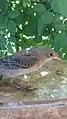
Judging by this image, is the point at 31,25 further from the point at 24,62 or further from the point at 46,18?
the point at 24,62

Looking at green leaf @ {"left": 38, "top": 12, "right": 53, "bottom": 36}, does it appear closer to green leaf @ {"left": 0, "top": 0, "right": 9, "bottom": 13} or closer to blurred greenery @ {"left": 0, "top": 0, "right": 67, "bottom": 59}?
blurred greenery @ {"left": 0, "top": 0, "right": 67, "bottom": 59}

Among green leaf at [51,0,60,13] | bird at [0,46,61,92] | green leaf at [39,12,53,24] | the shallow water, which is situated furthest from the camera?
green leaf at [39,12,53,24]

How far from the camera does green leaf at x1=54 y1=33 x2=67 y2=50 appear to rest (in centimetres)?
268

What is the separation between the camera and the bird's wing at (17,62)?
2.33 meters

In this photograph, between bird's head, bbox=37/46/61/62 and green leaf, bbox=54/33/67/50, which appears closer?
bird's head, bbox=37/46/61/62

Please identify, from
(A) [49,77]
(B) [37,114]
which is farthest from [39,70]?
(B) [37,114]

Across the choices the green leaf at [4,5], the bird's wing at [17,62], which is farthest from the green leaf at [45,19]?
the bird's wing at [17,62]

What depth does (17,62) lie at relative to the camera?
235 centimetres

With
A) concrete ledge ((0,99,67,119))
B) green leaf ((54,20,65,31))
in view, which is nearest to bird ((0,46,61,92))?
concrete ledge ((0,99,67,119))

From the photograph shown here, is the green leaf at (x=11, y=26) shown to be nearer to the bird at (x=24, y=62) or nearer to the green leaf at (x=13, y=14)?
the green leaf at (x=13, y=14)

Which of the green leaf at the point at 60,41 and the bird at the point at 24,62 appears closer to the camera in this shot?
the bird at the point at 24,62

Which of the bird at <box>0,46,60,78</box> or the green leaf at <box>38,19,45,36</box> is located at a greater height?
the green leaf at <box>38,19,45,36</box>

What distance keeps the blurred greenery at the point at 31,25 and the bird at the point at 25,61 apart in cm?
28

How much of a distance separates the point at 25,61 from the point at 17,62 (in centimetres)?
5
